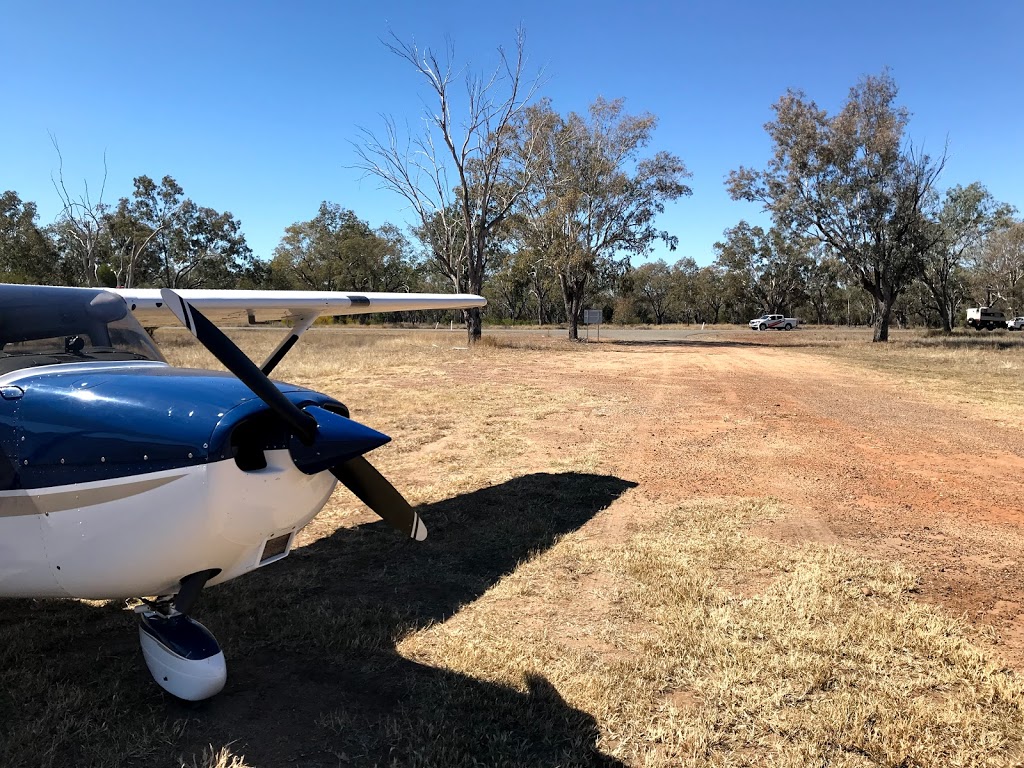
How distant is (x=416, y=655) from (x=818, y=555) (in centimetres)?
304

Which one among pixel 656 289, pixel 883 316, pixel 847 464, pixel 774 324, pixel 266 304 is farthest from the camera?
pixel 656 289

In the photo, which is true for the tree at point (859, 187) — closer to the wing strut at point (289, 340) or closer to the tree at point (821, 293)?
the wing strut at point (289, 340)

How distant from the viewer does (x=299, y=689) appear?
10.0 feet

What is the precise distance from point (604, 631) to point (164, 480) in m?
2.50

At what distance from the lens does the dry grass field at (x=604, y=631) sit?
2660 millimetres

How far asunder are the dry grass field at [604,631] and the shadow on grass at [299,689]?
1cm

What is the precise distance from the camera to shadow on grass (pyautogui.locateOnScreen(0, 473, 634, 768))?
2.61 m

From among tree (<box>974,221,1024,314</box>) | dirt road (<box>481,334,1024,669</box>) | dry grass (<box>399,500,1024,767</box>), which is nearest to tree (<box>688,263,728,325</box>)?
tree (<box>974,221,1024,314</box>)

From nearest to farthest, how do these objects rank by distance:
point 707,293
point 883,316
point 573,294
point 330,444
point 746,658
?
point 330,444 < point 746,658 < point 883,316 < point 573,294 < point 707,293

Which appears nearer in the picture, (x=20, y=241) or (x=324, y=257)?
(x=20, y=241)

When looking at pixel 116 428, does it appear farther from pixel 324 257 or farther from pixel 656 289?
pixel 656 289

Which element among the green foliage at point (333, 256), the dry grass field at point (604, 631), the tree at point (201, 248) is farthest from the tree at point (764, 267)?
the dry grass field at point (604, 631)

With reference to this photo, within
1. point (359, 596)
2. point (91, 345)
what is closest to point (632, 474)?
point (359, 596)

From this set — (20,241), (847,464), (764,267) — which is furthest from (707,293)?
(847,464)
